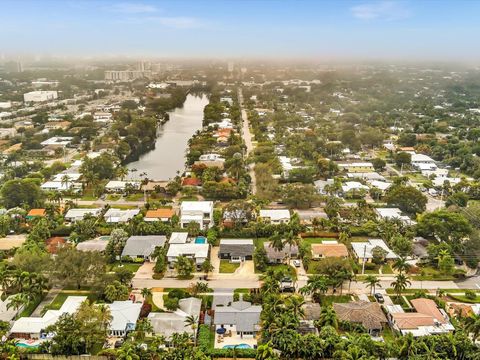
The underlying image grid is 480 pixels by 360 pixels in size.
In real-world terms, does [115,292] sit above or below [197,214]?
below

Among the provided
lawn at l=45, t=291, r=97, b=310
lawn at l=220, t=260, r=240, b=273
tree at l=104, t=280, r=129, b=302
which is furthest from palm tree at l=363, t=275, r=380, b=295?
lawn at l=45, t=291, r=97, b=310

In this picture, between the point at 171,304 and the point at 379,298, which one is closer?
the point at 171,304

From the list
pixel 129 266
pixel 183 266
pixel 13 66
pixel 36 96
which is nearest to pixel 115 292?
pixel 183 266

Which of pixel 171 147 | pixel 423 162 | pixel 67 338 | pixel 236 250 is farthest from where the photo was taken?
pixel 171 147

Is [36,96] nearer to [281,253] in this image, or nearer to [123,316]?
[281,253]

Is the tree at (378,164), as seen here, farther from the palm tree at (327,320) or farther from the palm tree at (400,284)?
the palm tree at (327,320)

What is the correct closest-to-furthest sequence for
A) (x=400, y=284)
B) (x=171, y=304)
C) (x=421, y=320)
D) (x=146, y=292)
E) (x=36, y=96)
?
1. (x=421, y=320)
2. (x=171, y=304)
3. (x=146, y=292)
4. (x=400, y=284)
5. (x=36, y=96)

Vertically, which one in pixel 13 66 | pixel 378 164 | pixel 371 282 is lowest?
pixel 371 282
